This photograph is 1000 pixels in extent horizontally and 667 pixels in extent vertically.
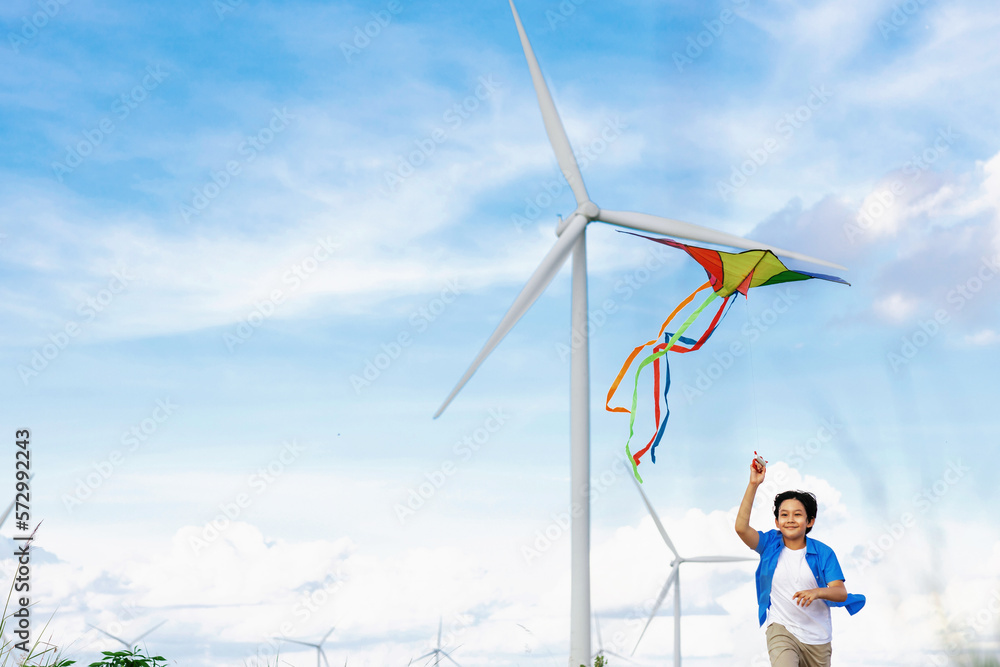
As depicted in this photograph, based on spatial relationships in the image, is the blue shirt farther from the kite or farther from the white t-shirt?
the kite

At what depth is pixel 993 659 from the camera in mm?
6594

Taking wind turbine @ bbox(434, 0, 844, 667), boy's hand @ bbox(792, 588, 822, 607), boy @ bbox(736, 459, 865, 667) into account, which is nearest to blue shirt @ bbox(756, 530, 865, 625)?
boy @ bbox(736, 459, 865, 667)

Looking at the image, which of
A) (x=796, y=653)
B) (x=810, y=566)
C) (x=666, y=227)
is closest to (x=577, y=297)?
(x=666, y=227)

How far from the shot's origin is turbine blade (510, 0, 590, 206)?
23016mm

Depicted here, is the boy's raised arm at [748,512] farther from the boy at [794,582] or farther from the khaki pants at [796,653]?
Result: the khaki pants at [796,653]

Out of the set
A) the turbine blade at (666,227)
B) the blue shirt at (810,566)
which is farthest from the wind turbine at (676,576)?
the blue shirt at (810,566)

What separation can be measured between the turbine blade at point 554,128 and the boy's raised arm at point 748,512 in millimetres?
13037

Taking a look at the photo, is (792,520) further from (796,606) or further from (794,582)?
(796,606)

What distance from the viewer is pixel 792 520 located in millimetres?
10500

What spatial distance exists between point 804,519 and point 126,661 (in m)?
7.57

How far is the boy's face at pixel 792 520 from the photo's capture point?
34.3 feet

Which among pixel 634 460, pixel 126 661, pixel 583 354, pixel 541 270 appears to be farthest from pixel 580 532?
pixel 126 661

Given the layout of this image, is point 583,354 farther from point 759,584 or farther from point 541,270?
point 759,584

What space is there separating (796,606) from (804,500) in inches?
45.2
